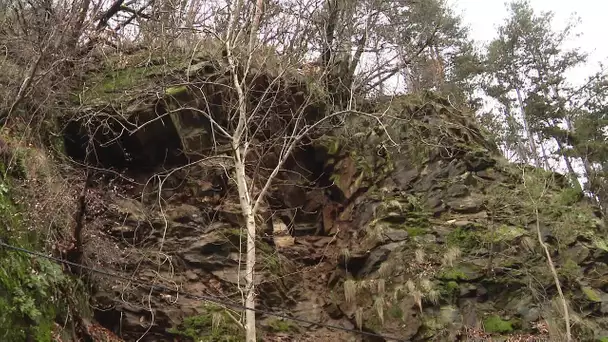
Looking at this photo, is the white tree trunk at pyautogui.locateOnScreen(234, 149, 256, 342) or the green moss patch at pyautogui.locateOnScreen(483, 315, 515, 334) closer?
the white tree trunk at pyautogui.locateOnScreen(234, 149, 256, 342)

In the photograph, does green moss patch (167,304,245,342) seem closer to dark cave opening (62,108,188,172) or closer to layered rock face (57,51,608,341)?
layered rock face (57,51,608,341)

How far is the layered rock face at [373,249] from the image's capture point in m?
8.64

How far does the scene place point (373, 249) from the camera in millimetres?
10328

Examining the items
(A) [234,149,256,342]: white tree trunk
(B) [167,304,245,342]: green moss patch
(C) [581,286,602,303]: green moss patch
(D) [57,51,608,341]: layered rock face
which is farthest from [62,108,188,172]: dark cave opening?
(C) [581,286,602,303]: green moss patch

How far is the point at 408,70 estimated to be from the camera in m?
17.3

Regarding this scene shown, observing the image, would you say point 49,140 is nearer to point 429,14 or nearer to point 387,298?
point 387,298

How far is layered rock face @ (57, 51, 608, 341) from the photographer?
864 cm

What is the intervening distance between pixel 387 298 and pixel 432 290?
83cm

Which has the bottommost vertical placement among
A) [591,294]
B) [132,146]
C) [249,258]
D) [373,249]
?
[591,294]

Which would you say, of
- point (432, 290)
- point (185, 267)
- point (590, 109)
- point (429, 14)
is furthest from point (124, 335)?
point (590, 109)

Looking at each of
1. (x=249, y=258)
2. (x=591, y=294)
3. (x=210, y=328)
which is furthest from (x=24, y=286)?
(x=591, y=294)

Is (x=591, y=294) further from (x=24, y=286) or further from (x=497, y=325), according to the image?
(x=24, y=286)

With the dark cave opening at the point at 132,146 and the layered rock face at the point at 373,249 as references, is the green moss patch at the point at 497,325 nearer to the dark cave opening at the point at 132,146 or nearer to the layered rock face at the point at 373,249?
the layered rock face at the point at 373,249

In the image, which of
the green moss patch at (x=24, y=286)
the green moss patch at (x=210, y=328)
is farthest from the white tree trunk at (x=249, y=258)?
the green moss patch at (x=210, y=328)
